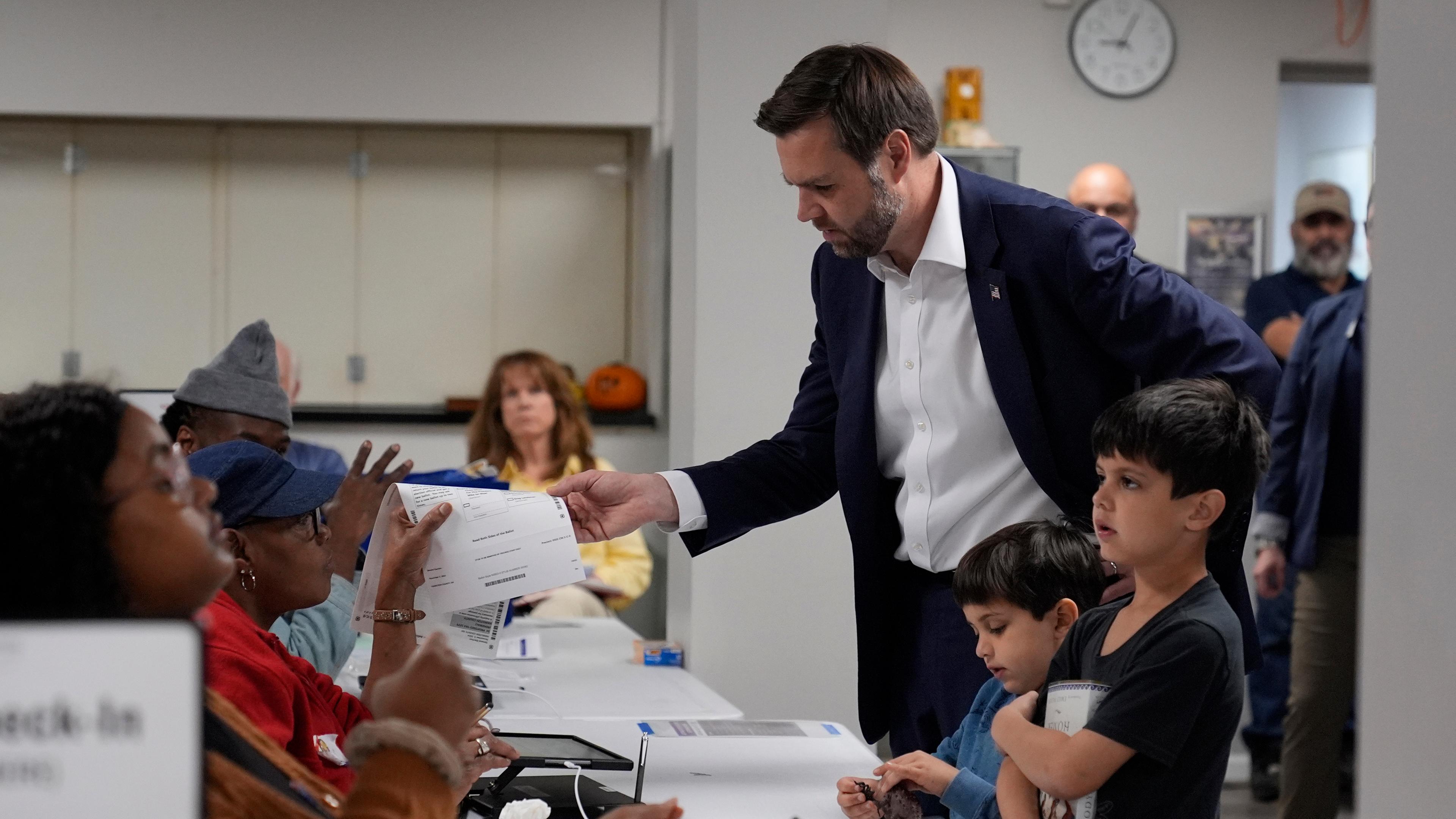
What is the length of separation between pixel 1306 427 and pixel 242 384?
259 centimetres

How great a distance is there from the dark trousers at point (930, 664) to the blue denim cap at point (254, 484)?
0.84 m

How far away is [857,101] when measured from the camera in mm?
1818

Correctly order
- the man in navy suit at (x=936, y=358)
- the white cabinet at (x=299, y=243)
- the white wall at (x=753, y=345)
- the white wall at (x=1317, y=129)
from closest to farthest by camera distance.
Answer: the man in navy suit at (x=936, y=358) → the white wall at (x=753, y=345) → the white cabinet at (x=299, y=243) → the white wall at (x=1317, y=129)

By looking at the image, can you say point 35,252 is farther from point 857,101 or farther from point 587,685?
point 857,101

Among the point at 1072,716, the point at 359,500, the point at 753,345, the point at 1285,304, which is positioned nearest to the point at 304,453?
the point at 753,345

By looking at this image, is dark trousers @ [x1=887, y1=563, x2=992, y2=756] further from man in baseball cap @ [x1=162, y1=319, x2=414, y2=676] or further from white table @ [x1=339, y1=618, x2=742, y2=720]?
man in baseball cap @ [x1=162, y1=319, x2=414, y2=676]

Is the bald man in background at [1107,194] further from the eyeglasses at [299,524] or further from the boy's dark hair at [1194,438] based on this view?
the eyeglasses at [299,524]

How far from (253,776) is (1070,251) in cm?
122

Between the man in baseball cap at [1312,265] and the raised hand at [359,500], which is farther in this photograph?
the man in baseball cap at [1312,265]

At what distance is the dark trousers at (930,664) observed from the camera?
6.01ft

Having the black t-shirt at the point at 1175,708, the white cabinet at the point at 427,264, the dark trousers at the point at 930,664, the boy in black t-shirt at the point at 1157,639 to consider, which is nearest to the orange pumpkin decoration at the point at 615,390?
the white cabinet at the point at 427,264

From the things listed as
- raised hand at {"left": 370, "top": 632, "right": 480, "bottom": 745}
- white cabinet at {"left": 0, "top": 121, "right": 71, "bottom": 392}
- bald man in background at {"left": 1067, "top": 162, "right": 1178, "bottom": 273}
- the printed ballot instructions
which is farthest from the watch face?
raised hand at {"left": 370, "top": 632, "right": 480, "bottom": 745}

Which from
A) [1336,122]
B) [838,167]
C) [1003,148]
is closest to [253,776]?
[838,167]

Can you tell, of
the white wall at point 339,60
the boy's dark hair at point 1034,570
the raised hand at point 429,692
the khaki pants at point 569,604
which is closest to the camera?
the raised hand at point 429,692
